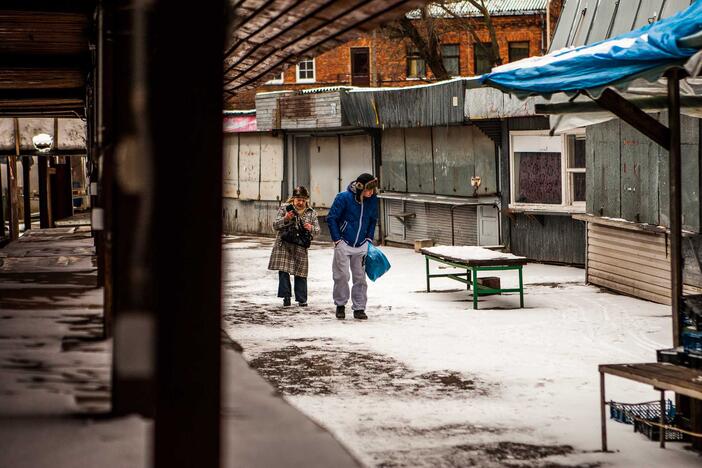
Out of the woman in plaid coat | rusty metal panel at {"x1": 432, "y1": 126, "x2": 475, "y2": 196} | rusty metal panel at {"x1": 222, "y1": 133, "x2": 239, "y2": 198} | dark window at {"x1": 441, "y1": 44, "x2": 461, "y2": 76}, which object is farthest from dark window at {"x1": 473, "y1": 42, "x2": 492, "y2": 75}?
the woman in plaid coat

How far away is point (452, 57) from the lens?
157 feet

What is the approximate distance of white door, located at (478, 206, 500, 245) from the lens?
22.6 meters

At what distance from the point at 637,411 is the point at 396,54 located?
39650 mm

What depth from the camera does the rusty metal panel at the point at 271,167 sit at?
3056 cm

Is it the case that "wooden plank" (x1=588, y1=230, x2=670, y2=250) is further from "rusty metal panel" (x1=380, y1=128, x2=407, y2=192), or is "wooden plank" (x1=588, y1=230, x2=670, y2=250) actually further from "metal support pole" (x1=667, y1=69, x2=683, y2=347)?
"rusty metal panel" (x1=380, y1=128, x2=407, y2=192)

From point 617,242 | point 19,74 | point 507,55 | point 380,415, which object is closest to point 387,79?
point 507,55

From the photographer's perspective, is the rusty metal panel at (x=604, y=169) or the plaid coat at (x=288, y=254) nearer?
the plaid coat at (x=288, y=254)

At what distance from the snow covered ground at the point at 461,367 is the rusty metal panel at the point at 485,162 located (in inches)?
205

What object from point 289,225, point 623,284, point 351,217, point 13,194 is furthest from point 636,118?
point 13,194

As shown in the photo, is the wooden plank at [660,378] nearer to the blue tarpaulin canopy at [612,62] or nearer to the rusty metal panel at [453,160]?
the blue tarpaulin canopy at [612,62]

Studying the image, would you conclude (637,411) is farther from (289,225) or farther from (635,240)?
(635,240)

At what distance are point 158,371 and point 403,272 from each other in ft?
58.8

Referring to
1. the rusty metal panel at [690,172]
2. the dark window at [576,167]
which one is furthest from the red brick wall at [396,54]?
the rusty metal panel at [690,172]

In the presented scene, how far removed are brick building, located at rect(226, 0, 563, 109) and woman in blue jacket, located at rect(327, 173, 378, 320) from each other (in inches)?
1289
